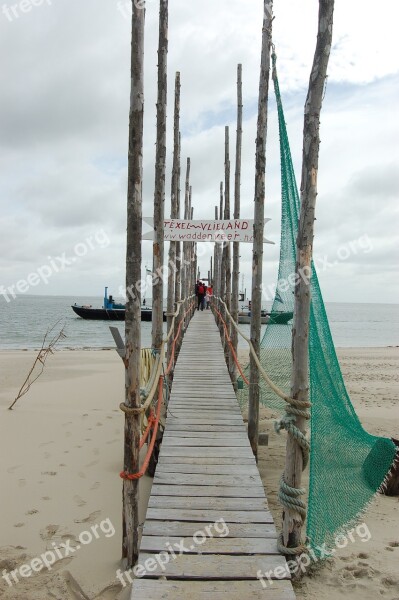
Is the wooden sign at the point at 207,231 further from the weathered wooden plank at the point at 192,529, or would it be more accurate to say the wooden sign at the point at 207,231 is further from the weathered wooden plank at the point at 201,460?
the weathered wooden plank at the point at 192,529

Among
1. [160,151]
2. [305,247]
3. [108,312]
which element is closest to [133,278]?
[305,247]

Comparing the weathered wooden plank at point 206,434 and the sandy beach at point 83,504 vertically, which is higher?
the weathered wooden plank at point 206,434

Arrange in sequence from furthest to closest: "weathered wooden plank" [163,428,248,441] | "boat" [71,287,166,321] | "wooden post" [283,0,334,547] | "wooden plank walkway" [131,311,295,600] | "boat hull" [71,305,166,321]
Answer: "boat hull" [71,305,166,321] < "boat" [71,287,166,321] < "weathered wooden plank" [163,428,248,441] < "wooden post" [283,0,334,547] < "wooden plank walkway" [131,311,295,600]

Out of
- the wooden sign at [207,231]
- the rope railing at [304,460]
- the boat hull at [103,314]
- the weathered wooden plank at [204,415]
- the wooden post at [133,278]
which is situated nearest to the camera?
the rope railing at [304,460]

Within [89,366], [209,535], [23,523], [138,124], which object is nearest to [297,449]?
[209,535]

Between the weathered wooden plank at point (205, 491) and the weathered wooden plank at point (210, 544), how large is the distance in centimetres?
61

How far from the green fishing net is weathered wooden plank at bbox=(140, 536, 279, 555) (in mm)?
348

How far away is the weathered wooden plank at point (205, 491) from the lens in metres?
3.99

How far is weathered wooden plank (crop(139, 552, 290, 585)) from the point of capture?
9.68ft

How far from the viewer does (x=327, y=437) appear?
3902mm

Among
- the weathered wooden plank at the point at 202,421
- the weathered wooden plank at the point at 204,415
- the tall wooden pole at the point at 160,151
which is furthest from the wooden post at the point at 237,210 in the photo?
the tall wooden pole at the point at 160,151

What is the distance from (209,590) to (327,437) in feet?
5.23

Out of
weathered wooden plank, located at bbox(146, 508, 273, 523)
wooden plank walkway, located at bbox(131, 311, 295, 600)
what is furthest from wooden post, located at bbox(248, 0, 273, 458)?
weathered wooden plank, located at bbox(146, 508, 273, 523)

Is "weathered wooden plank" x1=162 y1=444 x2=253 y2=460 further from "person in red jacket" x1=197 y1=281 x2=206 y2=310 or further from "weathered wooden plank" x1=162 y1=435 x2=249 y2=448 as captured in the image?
"person in red jacket" x1=197 y1=281 x2=206 y2=310
